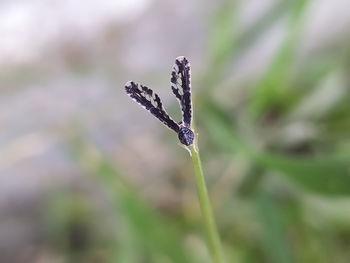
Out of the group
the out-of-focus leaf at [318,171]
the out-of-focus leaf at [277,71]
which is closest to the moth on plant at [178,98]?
the out-of-focus leaf at [318,171]

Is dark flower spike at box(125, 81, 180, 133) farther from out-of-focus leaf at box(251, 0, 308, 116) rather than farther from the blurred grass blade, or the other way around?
out-of-focus leaf at box(251, 0, 308, 116)

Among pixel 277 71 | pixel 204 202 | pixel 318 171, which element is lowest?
pixel 204 202

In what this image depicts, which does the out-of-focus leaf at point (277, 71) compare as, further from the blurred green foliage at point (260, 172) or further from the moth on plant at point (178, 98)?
the moth on plant at point (178, 98)

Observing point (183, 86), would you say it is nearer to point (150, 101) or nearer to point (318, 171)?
point (150, 101)

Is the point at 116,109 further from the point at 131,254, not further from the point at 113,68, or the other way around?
the point at 131,254

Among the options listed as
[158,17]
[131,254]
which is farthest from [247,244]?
[158,17]

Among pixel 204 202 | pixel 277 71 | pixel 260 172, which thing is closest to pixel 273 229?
pixel 260 172

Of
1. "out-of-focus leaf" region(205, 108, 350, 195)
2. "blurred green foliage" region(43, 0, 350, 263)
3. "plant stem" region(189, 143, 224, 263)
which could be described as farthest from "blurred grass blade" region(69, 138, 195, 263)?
"plant stem" region(189, 143, 224, 263)
